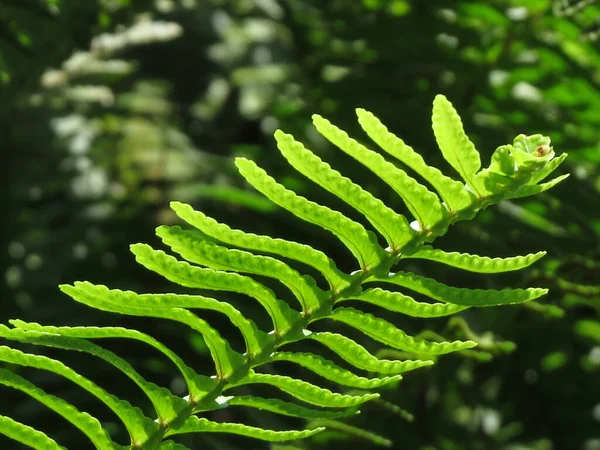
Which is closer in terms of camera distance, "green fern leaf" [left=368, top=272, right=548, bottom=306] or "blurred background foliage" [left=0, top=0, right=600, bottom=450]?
"green fern leaf" [left=368, top=272, right=548, bottom=306]

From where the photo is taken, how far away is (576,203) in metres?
1.45

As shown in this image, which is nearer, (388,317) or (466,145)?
(466,145)

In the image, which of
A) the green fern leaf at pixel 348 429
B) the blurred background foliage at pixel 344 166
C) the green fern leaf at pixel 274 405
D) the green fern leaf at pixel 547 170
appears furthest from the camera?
the blurred background foliage at pixel 344 166

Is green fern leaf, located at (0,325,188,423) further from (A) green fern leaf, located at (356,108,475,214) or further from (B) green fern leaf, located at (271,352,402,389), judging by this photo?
(A) green fern leaf, located at (356,108,475,214)

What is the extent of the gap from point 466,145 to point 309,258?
0.14 metres

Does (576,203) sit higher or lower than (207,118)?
lower

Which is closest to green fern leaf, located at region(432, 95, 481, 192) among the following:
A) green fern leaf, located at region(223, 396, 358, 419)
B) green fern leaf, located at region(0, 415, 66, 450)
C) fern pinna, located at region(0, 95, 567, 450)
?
fern pinna, located at region(0, 95, 567, 450)

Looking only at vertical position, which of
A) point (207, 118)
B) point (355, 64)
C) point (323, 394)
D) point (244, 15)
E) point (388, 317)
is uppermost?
point (244, 15)

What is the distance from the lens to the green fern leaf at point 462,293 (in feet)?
2.14

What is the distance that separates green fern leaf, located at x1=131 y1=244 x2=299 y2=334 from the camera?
649 millimetres

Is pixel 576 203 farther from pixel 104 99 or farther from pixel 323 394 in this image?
pixel 104 99

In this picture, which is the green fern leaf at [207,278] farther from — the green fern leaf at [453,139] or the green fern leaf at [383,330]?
the green fern leaf at [453,139]

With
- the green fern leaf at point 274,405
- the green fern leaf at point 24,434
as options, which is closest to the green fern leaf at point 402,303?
the green fern leaf at point 274,405

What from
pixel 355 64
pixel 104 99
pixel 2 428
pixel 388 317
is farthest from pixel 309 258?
pixel 104 99
